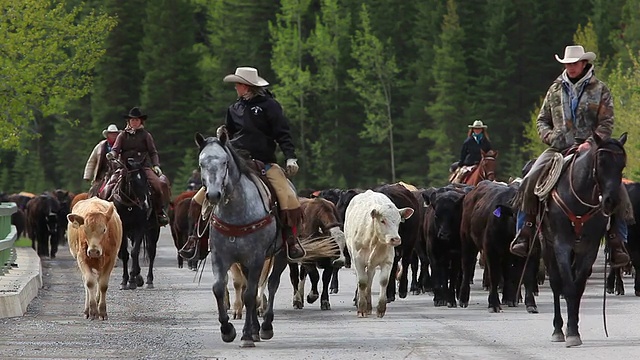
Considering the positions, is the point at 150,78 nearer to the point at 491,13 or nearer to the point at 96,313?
the point at 491,13

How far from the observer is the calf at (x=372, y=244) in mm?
20031

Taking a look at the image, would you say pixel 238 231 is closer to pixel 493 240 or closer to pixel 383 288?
pixel 383 288

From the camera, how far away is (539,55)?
336 feet

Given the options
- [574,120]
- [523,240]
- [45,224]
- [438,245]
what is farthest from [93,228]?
[45,224]

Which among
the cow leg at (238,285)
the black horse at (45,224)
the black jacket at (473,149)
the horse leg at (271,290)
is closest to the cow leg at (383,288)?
the cow leg at (238,285)

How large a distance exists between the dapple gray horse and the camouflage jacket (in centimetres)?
317

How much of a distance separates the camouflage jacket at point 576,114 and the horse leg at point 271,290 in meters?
3.16

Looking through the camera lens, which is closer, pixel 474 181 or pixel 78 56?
pixel 474 181

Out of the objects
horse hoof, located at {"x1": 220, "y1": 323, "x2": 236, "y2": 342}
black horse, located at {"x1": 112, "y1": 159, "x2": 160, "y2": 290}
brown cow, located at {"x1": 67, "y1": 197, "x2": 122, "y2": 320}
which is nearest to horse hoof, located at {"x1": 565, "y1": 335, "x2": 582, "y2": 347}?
horse hoof, located at {"x1": 220, "y1": 323, "x2": 236, "y2": 342}

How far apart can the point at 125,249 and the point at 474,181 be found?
7893 mm

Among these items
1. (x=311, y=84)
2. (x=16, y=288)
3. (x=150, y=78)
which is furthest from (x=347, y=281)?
(x=150, y=78)

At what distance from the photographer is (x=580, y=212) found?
1642cm

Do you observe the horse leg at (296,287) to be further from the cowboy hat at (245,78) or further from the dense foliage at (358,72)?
the dense foliage at (358,72)

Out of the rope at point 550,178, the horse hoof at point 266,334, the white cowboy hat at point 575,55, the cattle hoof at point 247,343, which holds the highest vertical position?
the white cowboy hat at point 575,55
